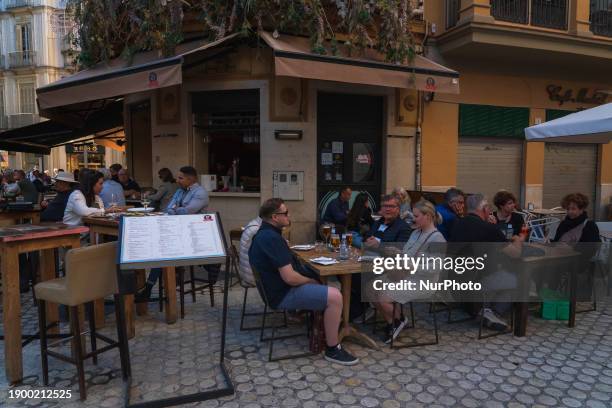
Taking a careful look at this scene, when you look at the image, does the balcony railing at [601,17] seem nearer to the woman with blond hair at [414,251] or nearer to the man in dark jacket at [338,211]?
the man in dark jacket at [338,211]

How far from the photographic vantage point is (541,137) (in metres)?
5.58

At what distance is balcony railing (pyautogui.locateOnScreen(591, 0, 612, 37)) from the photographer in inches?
376

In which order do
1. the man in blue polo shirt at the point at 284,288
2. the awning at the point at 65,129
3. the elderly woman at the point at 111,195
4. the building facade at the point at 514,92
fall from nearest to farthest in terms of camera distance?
the man in blue polo shirt at the point at 284,288
the elderly woman at the point at 111,195
the building facade at the point at 514,92
the awning at the point at 65,129

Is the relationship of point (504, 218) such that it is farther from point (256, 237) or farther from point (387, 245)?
point (256, 237)

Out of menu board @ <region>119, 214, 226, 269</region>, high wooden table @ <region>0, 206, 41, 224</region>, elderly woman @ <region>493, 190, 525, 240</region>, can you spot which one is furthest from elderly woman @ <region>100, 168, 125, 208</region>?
elderly woman @ <region>493, 190, 525, 240</region>

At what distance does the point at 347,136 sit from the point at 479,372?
5.24m

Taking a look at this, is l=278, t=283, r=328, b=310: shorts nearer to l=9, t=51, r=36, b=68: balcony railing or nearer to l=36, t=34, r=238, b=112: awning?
l=36, t=34, r=238, b=112: awning

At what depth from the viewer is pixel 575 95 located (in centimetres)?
1017

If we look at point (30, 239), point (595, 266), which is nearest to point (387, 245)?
point (595, 266)

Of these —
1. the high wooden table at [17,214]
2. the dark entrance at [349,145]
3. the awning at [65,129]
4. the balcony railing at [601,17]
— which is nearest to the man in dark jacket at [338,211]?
the dark entrance at [349,145]

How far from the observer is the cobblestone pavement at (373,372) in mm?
3061

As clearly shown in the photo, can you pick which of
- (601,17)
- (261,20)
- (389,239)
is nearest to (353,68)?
(261,20)

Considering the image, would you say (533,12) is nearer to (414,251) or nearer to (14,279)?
(414,251)

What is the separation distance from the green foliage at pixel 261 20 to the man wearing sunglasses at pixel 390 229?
3015 millimetres
